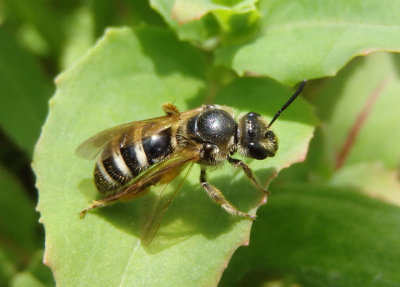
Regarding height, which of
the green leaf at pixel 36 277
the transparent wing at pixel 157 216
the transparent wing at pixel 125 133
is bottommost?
the green leaf at pixel 36 277

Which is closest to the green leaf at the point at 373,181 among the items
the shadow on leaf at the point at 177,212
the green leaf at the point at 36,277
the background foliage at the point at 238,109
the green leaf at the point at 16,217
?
the background foliage at the point at 238,109

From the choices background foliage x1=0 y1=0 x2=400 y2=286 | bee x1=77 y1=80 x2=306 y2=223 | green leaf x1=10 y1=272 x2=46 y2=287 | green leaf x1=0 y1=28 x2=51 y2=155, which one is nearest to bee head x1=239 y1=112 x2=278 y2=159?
bee x1=77 y1=80 x2=306 y2=223

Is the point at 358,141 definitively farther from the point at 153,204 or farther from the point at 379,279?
the point at 153,204

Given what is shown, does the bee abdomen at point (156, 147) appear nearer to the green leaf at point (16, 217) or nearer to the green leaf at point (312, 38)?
the green leaf at point (312, 38)

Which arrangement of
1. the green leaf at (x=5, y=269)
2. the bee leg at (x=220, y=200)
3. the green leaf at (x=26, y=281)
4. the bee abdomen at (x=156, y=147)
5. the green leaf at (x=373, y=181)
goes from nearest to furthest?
the bee leg at (x=220, y=200)
the bee abdomen at (x=156, y=147)
the green leaf at (x=26, y=281)
the green leaf at (x=5, y=269)
the green leaf at (x=373, y=181)

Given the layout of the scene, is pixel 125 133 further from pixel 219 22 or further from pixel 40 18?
pixel 40 18

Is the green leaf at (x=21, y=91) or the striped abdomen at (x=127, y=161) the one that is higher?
the striped abdomen at (x=127, y=161)

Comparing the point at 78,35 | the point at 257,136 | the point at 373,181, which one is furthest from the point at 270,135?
the point at 78,35
